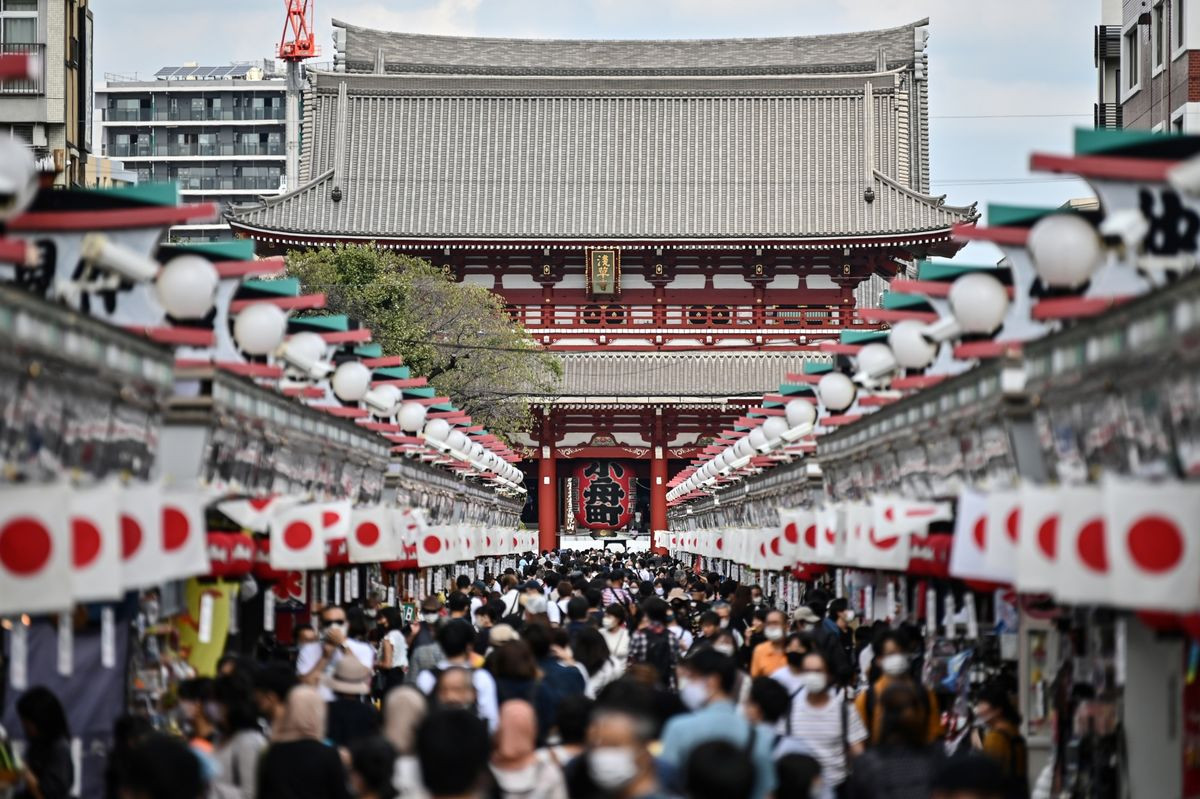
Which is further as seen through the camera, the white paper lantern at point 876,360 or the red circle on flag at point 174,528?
the white paper lantern at point 876,360

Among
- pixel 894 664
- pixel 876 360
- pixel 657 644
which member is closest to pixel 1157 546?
pixel 894 664

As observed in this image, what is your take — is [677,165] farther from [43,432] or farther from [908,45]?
[43,432]

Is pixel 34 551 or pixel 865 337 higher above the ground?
pixel 865 337

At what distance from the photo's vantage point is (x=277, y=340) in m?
14.2

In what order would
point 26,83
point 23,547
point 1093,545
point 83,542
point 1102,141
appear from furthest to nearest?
point 26,83
point 1102,141
point 83,542
point 1093,545
point 23,547

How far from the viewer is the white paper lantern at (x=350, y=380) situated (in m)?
19.4

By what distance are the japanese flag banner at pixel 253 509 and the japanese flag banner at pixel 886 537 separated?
4.43 meters

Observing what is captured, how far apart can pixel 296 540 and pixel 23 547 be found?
20.8ft

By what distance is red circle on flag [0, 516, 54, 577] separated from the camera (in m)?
8.65

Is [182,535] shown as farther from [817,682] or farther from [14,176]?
[817,682]

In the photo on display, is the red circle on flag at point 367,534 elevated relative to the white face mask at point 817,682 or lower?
elevated

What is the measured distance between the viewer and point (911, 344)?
51.1ft

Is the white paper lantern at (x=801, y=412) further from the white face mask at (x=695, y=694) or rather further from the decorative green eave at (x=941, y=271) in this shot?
the white face mask at (x=695, y=694)

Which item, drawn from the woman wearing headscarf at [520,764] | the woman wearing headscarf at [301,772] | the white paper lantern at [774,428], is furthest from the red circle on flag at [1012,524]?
the white paper lantern at [774,428]
